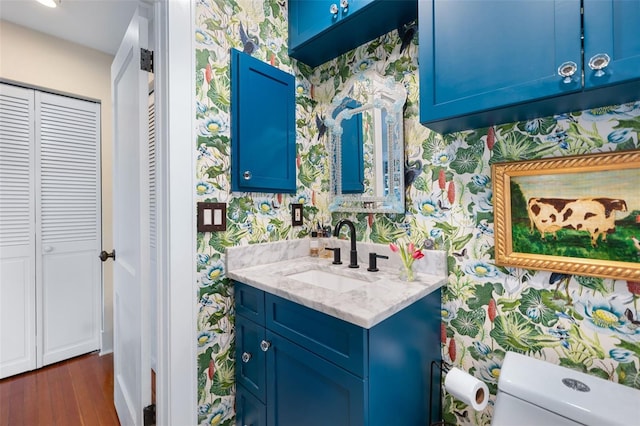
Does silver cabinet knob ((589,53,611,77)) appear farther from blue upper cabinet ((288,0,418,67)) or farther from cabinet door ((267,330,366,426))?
cabinet door ((267,330,366,426))

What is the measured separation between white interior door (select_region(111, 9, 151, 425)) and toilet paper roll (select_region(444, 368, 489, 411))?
4.11 feet

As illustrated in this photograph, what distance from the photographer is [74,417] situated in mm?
1688

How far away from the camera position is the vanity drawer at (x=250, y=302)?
1.22m

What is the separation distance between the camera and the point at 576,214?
97cm

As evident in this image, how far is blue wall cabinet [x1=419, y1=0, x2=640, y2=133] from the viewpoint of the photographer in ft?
2.37

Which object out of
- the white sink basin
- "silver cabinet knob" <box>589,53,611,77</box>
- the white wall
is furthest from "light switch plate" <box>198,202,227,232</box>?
the white wall

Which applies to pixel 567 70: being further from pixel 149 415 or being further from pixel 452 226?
pixel 149 415

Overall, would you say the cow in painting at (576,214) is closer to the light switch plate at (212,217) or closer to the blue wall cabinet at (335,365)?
the blue wall cabinet at (335,365)

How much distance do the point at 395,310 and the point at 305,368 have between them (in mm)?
395

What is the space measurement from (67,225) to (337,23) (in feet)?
8.24

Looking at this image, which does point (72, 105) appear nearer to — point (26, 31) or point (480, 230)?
point (26, 31)

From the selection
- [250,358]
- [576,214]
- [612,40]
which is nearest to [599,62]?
[612,40]

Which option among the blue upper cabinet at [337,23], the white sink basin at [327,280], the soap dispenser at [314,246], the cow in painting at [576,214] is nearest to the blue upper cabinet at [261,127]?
the blue upper cabinet at [337,23]

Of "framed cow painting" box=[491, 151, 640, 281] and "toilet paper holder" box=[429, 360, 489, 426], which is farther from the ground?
"framed cow painting" box=[491, 151, 640, 281]
